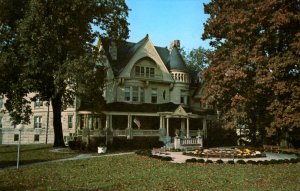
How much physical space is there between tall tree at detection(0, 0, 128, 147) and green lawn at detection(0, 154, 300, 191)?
1221cm

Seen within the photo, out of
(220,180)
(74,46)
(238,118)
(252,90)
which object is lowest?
(220,180)

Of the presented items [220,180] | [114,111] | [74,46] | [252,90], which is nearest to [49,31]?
[74,46]

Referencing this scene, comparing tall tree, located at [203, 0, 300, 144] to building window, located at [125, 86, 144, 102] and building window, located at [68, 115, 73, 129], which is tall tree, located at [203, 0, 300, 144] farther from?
building window, located at [68, 115, 73, 129]

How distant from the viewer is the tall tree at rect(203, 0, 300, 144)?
34.3 m

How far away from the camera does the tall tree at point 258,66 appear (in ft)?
113

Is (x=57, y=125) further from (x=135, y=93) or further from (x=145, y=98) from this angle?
(x=145, y=98)

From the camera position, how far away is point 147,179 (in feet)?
57.8

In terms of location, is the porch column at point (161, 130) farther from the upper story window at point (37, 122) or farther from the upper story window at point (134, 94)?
the upper story window at point (37, 122)

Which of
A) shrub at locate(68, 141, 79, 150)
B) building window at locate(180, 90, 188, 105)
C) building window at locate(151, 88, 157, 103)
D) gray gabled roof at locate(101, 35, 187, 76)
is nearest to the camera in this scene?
shrub at locate(68, 141, 79, 150)

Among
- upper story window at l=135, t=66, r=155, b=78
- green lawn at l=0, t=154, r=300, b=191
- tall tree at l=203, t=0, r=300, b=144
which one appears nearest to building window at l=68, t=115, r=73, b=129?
upper story window at l=135, t=66, r=155, b=78

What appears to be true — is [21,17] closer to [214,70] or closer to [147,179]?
[214,70]

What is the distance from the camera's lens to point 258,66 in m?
35.7

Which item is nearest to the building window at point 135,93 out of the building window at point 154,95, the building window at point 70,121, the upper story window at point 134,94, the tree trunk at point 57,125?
the upper story window at point 134,94

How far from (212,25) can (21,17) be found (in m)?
19.3
